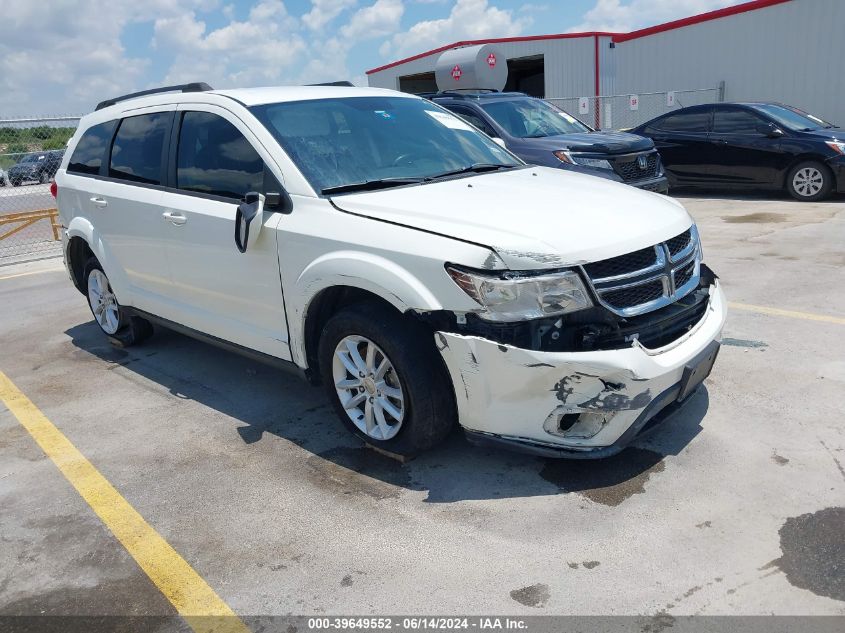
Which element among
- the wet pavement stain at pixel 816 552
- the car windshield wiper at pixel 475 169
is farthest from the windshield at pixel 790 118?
the wet pavement stain at pixel 816 552

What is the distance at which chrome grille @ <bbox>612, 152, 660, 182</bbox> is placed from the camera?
29.9 ft

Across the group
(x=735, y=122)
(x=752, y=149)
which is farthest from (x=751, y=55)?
Answer: (x=752, y=149)

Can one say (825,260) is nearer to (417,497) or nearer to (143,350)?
(417,497)

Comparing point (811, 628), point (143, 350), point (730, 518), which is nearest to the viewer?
point (811, 628)

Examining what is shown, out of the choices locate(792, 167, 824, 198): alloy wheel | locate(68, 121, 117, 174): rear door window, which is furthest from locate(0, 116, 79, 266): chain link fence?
locate(792, 167, 824, 198): alloy wheel

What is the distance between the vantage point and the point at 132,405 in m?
4.91

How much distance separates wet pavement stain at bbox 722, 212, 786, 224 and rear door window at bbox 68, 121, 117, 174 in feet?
25.3

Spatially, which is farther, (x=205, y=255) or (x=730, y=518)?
(x=205, y=255)

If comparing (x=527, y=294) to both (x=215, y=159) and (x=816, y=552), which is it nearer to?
(x=816, y=552)

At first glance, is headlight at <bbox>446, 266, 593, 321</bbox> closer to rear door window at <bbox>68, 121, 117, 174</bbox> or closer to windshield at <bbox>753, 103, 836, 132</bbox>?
rear door window at <bbox>68, 121, 117, 174</bbox>

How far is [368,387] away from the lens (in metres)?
3.76

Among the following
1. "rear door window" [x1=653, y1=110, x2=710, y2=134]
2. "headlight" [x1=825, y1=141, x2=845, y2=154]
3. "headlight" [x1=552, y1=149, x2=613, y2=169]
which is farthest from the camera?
"rear door window" [x1=653, y1=110, x2=710, y2=134]

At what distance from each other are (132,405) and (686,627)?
3673 millimetres

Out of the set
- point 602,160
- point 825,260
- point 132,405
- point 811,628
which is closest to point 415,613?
point 811,628
